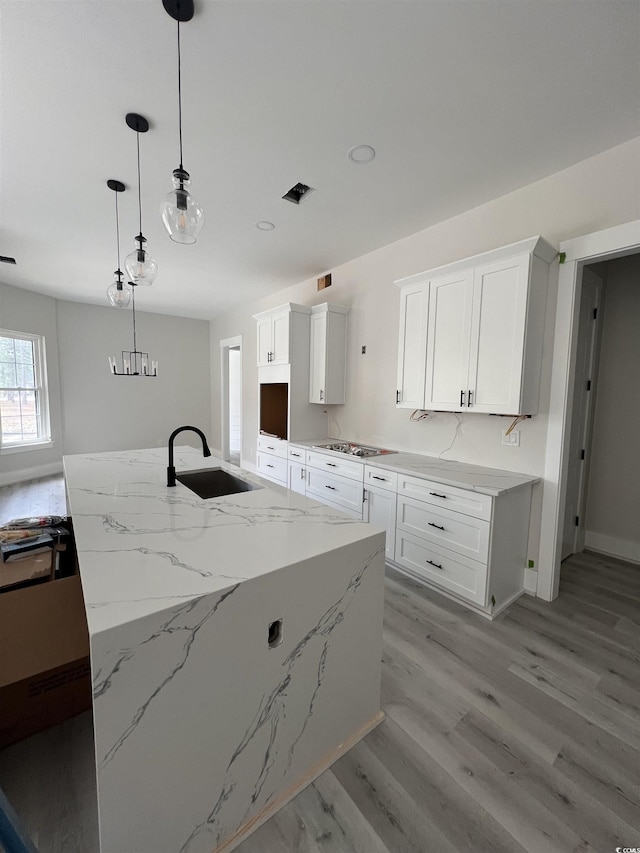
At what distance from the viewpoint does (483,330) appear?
7.94 feet

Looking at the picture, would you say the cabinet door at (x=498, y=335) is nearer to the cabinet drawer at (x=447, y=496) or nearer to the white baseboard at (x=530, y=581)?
the cabinet drawer at (x=447, y=496)

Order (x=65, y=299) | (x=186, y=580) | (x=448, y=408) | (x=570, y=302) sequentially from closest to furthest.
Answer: (x=186, y=580) < (x=570, y=302) < (x=448, y=408) < (x=65, y=299)

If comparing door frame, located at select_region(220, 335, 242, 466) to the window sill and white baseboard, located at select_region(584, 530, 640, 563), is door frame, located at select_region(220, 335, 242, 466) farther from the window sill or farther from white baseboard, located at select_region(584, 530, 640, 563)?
white baseboard, located at select_region(584, 530, 640, 563)

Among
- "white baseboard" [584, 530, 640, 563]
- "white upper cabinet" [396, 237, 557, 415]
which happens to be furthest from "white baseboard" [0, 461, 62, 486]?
"white baseboard" [584, 530, 640, 563]

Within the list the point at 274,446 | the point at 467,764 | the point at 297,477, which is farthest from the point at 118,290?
the point at 467,764

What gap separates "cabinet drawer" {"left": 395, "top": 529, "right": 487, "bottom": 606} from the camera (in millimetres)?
2268

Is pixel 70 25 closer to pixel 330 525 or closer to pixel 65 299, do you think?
pixel 330 525

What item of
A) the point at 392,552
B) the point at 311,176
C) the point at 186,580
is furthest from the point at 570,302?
the point at 186,580

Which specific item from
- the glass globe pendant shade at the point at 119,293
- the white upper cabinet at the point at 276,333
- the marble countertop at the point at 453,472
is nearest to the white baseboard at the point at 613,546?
the marble countertop at the point at 453,472

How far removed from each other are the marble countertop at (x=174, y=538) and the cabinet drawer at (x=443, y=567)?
1.26m

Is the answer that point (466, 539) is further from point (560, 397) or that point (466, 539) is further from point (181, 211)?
point (181, 211)

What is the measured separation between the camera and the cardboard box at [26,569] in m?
1.41

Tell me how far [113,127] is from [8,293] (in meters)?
4.48

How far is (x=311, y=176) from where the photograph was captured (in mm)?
2398
